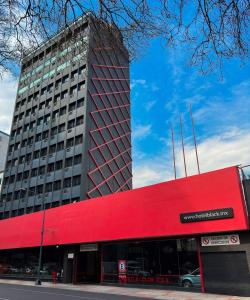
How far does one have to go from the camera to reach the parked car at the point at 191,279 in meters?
21.6

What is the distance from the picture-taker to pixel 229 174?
795 inches

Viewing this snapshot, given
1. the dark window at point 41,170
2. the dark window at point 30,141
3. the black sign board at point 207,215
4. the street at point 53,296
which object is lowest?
the street at point 53,296

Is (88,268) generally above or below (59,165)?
below

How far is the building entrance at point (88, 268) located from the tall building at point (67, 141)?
15491 millimetres

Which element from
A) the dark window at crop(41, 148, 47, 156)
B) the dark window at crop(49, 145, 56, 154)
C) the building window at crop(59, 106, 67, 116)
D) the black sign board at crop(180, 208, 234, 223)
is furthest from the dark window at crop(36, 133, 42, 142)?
the black sign board at crop(180, 208, 234, 223)

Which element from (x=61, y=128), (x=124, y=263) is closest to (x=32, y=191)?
(x=61, y=128)

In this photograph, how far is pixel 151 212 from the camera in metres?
23.5

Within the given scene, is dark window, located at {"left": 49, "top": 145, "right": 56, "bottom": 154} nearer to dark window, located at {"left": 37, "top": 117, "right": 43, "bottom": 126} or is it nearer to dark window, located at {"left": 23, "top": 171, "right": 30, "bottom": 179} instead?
dark window, located at {"left": 23, "top": 171, "right": 30, "bottom": 179}

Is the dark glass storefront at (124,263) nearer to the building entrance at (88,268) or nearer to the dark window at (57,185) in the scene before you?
the building entrance at (88,268)

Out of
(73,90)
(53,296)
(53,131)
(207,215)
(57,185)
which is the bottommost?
(53,296)

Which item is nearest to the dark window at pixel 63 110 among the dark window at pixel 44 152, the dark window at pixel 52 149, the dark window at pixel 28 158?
the dark window at pixel 52 149

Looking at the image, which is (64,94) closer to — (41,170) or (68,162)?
(68,162)

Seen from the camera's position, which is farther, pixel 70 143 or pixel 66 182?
pixel 70 143

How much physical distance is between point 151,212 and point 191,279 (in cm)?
554
